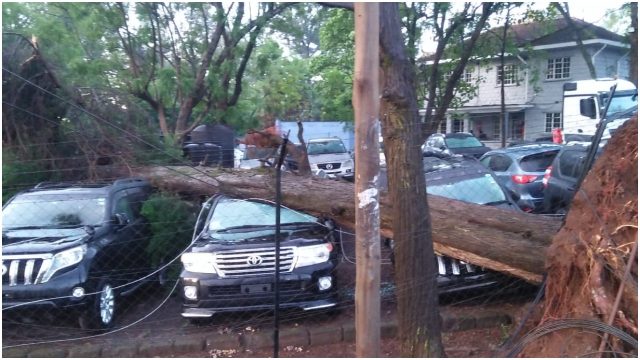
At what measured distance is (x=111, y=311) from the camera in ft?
23.5

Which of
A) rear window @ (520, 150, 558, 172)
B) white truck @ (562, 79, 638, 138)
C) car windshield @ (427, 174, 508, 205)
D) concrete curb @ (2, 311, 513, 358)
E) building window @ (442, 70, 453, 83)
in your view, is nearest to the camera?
concrete curb @ (2, 311, 513, 358)

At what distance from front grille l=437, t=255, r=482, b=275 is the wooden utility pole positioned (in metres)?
3.31

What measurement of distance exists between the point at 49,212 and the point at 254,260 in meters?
2.58

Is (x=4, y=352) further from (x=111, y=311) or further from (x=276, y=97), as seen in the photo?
(x=276, y=97)

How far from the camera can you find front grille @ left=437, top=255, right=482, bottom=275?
7.24m

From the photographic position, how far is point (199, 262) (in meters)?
6.90

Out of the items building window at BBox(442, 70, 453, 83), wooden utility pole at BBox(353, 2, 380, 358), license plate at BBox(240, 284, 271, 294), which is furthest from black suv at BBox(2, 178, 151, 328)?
building window at BBox(442, 70, 453, 83)

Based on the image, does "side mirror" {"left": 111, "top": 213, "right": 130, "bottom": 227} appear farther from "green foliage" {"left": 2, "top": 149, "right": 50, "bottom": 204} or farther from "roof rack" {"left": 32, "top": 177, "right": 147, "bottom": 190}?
"green foliage" {"left": 2, "top": 149, "right": 50, "bottom": 204}

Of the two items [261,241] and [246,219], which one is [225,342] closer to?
[261,241]

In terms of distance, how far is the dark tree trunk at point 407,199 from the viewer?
486 centimetres

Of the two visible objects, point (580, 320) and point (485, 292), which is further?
point (485, 292)

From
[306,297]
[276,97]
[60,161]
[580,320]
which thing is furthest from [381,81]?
[276,97]

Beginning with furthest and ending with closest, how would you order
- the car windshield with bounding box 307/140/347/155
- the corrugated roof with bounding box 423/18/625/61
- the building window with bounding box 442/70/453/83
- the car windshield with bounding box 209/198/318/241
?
1. the car windshield with bounding box 307/140/347/155
2. the corrugated roof with bounding box 423/18/625/61
3. the building window with bounding box 442/70/453/83
4. the car windshield with bounding box 209/198/318/241

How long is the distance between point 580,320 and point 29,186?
641cm
